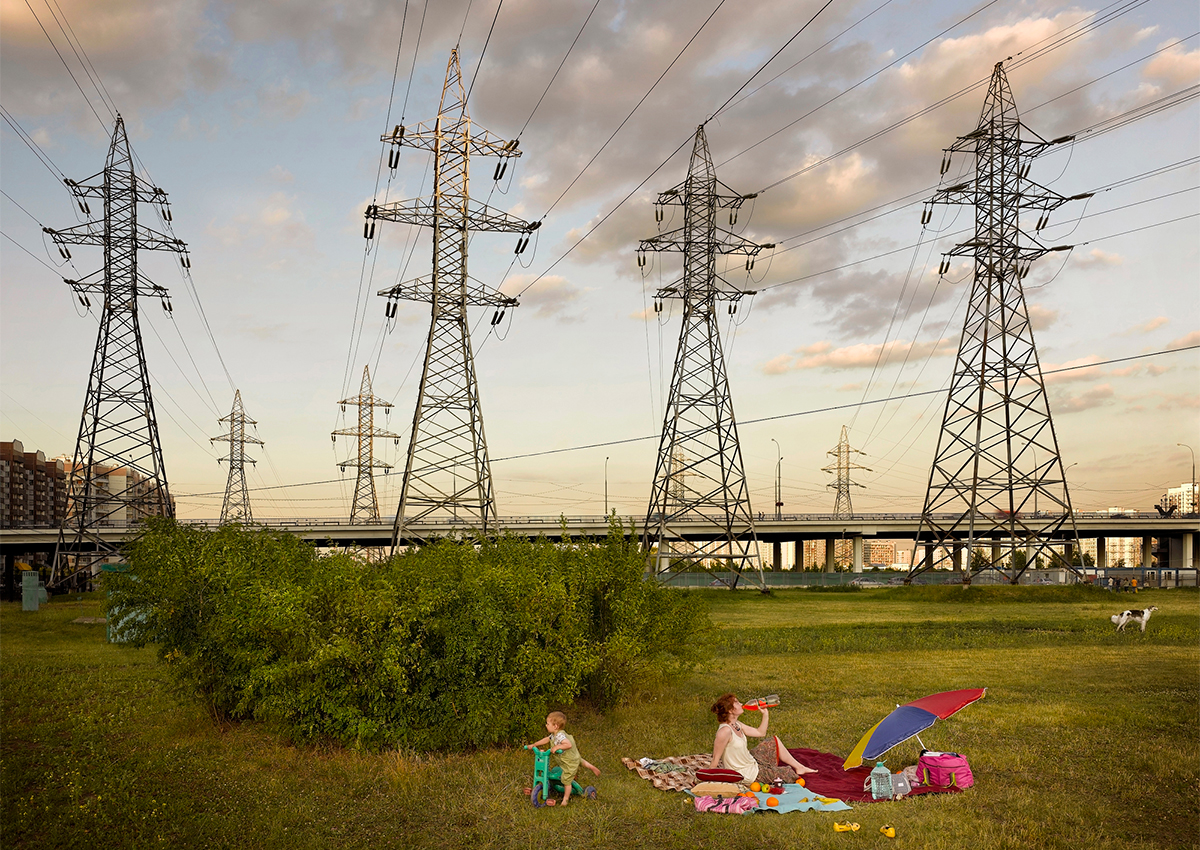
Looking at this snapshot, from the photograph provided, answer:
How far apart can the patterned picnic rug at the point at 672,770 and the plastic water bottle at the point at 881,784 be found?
7.23 ft

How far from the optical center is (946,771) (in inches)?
429

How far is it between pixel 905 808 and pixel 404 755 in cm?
691

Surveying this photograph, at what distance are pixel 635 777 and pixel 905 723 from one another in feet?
12.3

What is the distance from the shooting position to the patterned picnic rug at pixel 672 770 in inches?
442

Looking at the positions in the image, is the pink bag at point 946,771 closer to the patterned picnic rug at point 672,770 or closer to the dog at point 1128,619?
the patterned picnic rug at point 672,770

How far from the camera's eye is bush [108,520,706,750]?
40.6 ft

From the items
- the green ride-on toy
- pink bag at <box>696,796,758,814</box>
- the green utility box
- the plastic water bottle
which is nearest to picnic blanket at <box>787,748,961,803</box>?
the plastic water bottle

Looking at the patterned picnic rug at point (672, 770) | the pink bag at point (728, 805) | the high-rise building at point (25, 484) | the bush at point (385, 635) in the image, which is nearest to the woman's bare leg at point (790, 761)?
the patterned picnic rug at point (672, 770)

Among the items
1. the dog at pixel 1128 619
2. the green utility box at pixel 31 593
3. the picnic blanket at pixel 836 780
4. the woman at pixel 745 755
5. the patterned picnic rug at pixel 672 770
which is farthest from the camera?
the green utility box at pixel 31 593

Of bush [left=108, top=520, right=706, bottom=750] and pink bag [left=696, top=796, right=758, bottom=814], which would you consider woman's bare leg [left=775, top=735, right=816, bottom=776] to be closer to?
pink bag [left=696, top=796, right=758, bottom=814]

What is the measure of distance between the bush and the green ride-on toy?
186cm

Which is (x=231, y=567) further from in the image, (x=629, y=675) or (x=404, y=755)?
(x=629, y=675)

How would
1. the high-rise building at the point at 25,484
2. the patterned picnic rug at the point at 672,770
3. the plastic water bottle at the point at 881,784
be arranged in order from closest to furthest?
the plastic water bottle at the point at 881,784
the patterned picnic rug at the point at 672,770
the high-rise building at the point at 25,484

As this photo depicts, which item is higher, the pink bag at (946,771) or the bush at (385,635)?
the bush at (385,635)
